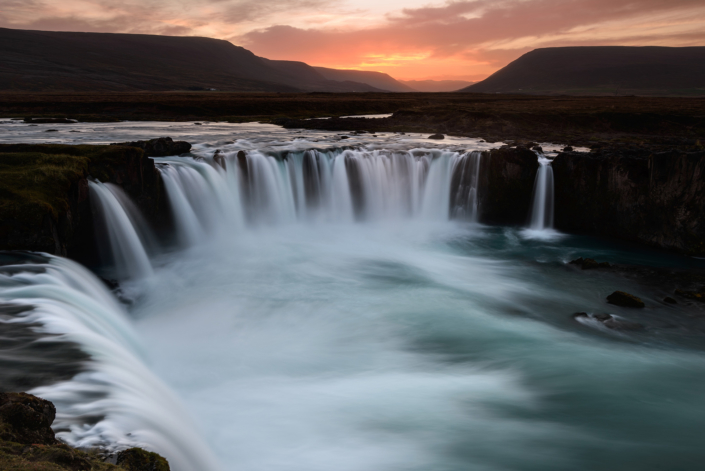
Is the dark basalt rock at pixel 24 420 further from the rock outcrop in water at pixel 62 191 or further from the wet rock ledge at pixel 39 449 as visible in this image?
the rock outcrop in water at pixel 62 191

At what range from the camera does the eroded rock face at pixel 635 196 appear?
15555 millimetres

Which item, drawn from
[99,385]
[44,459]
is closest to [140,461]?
[44,459]

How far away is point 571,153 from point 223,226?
14.3 meters

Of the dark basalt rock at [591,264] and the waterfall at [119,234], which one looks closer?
the waterfall at [119,234]

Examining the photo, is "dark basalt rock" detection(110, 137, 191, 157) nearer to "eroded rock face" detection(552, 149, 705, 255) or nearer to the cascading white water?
the cascading white water

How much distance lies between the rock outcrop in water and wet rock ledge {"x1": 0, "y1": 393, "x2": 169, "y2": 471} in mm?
6372

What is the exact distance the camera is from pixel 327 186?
67.2 feet

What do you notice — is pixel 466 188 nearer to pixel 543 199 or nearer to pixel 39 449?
pixel 543 199

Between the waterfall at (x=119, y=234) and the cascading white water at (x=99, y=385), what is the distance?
12.4 feet

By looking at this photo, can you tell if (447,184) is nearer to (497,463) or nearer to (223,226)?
(223,226)

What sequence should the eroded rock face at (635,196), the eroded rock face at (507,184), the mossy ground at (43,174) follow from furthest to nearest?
the eroded rock face at (507,184) < the eroded rock face at (635,196) < the mossy ground at (43,174)

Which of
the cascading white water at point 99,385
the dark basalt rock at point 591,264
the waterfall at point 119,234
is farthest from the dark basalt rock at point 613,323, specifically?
the waterfall at point 119,234

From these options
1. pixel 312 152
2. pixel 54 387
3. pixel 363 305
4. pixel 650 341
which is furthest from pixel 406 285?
pixel 54 387

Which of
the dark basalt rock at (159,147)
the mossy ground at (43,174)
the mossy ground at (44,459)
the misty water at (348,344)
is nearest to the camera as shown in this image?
the mossy ground at (44,459)
